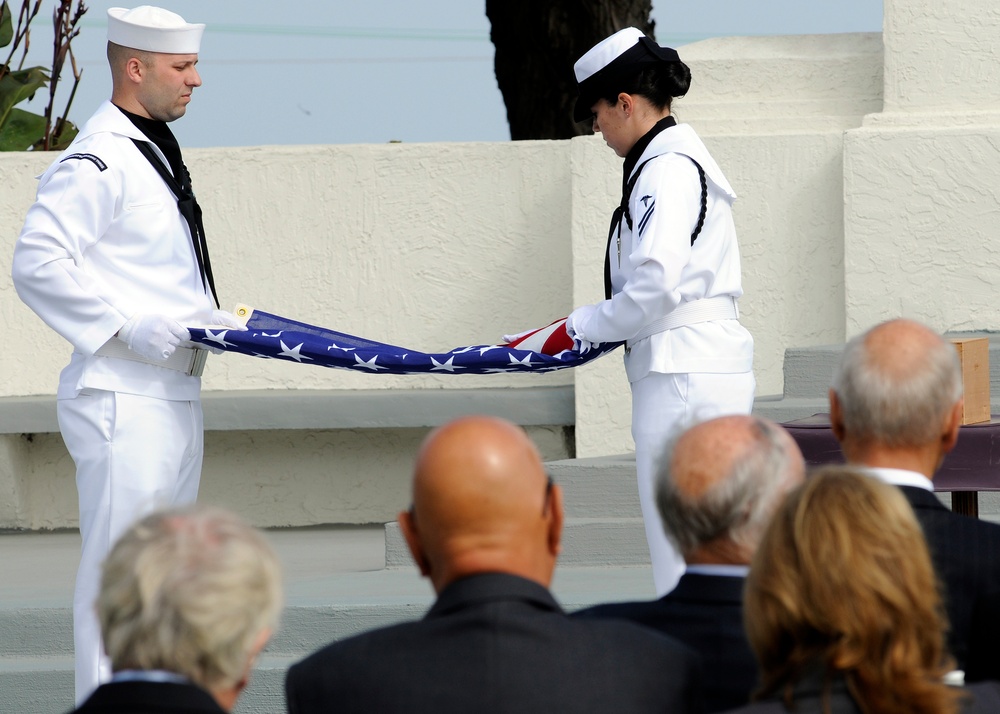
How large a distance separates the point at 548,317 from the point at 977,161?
2.04 meters

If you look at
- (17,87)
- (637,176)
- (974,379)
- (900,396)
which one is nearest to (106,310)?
(637,176)

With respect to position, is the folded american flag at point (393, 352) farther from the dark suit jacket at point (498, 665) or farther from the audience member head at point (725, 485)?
the dark suit jacket at point (498, 665)

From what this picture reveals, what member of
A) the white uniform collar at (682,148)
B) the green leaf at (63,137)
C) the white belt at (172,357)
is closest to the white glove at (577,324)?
the white uniform collar at (682,148)

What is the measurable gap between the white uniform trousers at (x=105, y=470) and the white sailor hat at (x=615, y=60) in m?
1.41

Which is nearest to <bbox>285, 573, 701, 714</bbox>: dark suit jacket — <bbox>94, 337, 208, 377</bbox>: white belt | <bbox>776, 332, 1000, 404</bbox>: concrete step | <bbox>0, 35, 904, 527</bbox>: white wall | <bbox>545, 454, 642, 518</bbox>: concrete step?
<bbox>94, 337, 208, 377</bbox>: white belt

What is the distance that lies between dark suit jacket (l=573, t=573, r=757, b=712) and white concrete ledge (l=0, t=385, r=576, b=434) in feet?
14.6

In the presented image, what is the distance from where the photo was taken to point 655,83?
149 inches

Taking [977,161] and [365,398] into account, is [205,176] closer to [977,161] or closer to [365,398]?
[365,398]

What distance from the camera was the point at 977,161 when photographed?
5.95 m

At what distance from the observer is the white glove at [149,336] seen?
357cm

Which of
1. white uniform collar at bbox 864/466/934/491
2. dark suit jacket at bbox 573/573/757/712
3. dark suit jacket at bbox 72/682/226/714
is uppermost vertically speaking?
white uniform collar at bbox 864/466/934/491

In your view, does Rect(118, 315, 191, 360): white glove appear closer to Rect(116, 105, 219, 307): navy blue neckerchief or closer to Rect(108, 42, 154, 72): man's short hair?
Rect(116, 105, 219, 307): navy blue neckerchief

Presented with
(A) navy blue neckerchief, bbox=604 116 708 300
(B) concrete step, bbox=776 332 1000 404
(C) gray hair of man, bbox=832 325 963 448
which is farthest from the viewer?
(B) concrete step, bbox=776 332 1000 404

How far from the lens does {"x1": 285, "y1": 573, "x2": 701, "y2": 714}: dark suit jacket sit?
1.82 m
